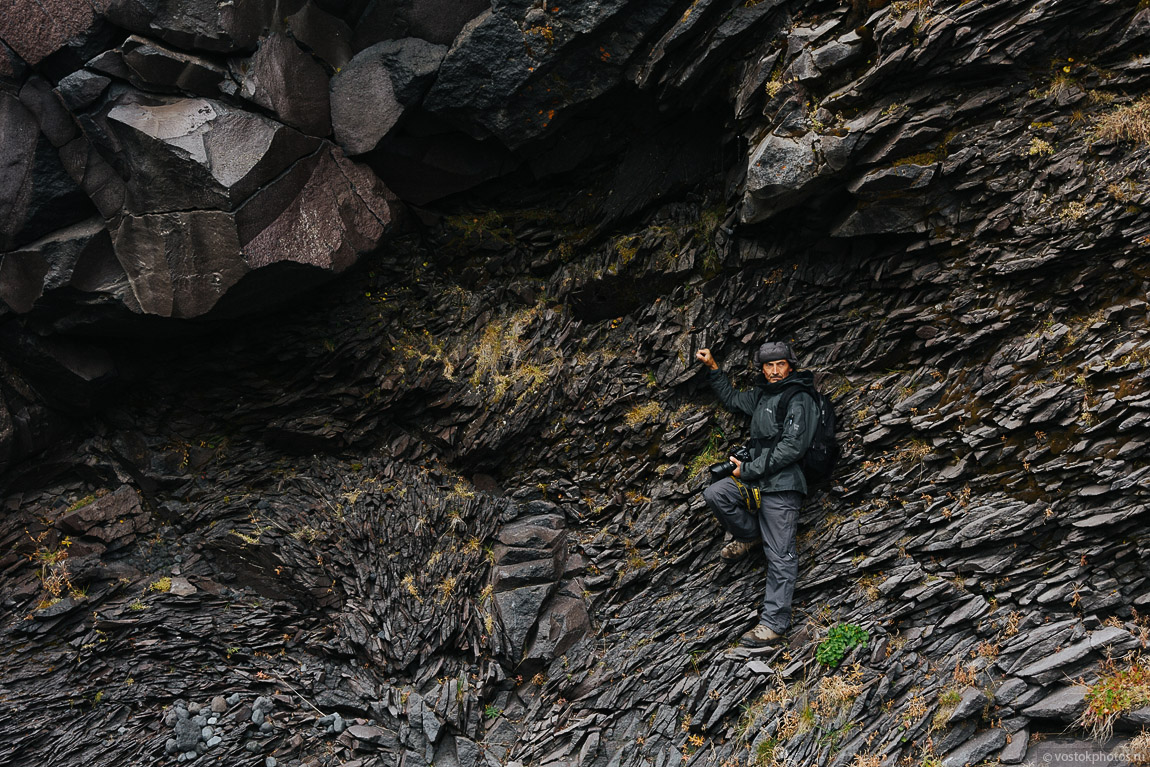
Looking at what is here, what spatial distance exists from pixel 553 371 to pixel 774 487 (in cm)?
454

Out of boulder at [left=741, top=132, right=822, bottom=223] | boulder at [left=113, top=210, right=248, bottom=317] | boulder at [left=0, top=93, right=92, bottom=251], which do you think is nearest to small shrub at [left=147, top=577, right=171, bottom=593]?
boulder at [left=113, top=210, right=248, bottom=317]

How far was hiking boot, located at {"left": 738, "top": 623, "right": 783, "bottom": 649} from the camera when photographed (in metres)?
8.71

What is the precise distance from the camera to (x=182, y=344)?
1145cm

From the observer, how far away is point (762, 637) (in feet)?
28.6

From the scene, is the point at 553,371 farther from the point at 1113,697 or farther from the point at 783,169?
the point at 1113,697

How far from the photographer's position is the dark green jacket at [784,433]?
346 inches

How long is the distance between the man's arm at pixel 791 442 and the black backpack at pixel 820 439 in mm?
75

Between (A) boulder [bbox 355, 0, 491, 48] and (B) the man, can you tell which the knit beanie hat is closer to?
(B) the man

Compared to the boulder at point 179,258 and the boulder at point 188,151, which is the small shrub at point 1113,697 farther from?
the boulder at point 188,151

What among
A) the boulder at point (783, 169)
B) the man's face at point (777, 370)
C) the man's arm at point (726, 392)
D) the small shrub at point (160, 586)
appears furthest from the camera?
the small shrub at point (160, 586)

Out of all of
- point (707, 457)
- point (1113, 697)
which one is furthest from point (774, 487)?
point (1113, 697)

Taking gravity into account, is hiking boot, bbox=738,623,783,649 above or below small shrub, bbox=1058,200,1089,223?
below

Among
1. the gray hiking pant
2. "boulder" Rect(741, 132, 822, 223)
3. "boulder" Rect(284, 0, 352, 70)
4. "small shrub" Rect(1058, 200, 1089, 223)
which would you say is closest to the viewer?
"small shrub" Rect(1058, 200, 1089, 223)

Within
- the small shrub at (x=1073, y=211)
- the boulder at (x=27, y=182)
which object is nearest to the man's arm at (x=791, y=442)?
the small shrub at (x=1073, y=211)
